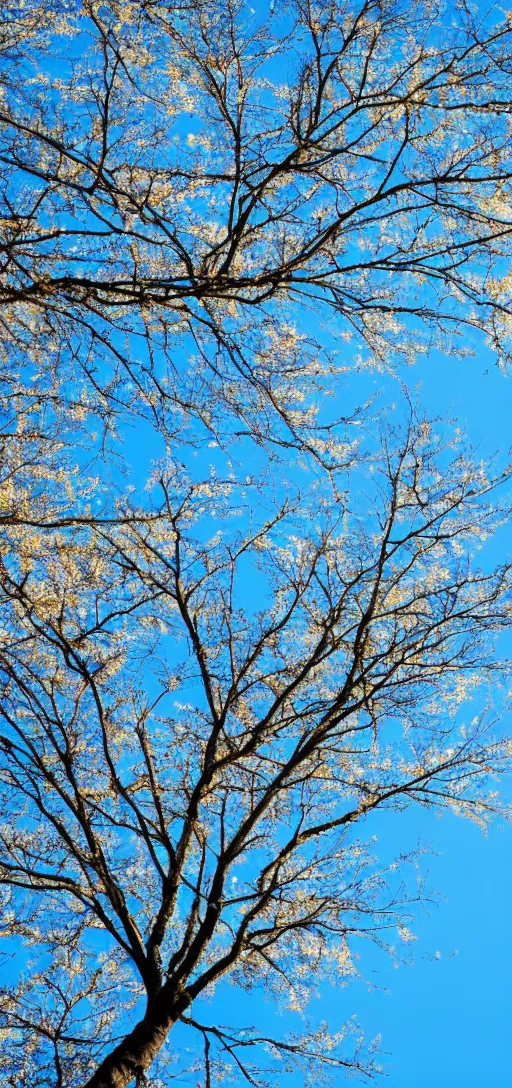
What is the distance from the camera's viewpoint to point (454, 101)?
413 cm

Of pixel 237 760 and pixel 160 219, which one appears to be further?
pixel 237 760

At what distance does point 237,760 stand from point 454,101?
14.3 feet

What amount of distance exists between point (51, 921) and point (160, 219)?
4850 millimetres

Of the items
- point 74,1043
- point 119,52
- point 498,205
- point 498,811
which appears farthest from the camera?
point 498,811

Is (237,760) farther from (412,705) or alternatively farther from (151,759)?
(412,705)

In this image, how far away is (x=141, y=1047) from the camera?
14.1 feet

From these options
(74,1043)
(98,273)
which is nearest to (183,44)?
(98,273)

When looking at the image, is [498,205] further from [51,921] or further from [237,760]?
[51,921]

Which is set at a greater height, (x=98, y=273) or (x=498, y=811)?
(x=98, y=273)

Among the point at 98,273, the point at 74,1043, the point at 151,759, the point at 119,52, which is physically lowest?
the point at 74,1043

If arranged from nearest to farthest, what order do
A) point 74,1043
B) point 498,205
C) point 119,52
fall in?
point 119,52, point 498,205, point 74,1043

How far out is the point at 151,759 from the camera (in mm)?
5820

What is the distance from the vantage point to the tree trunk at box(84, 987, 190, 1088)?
13.4ft

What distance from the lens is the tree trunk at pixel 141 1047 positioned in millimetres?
4090
